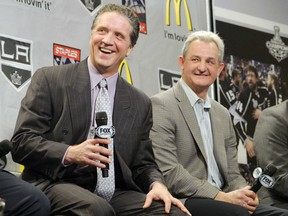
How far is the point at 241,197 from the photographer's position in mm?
3357

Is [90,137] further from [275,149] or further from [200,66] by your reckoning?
[275,149]

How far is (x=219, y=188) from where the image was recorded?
356cm

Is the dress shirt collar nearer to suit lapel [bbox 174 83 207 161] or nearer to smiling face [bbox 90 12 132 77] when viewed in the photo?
smiling face [bbox 90 12 132 77]

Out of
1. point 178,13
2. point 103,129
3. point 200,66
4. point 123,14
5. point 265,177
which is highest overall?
point 178,13

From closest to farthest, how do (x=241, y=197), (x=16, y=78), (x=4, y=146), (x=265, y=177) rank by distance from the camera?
(x=4, y=146) < (x=265, y=177) < (x=241, y=197) < (x=16, y=78)

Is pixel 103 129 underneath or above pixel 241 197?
above

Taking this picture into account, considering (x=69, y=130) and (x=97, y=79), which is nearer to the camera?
(x=69, y=130)

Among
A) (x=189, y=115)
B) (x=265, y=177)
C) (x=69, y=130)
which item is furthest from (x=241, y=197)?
(x=69, y=130)

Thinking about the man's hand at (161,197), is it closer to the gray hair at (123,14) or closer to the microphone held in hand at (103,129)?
the microphone held in hand at (103,129)

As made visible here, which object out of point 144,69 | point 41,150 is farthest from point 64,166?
point 144,69

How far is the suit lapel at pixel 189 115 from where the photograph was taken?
352cm

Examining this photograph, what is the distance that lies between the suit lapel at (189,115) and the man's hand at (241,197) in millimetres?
272

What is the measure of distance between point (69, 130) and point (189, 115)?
91 centimetres

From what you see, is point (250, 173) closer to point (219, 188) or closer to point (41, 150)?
point (219, 188)
